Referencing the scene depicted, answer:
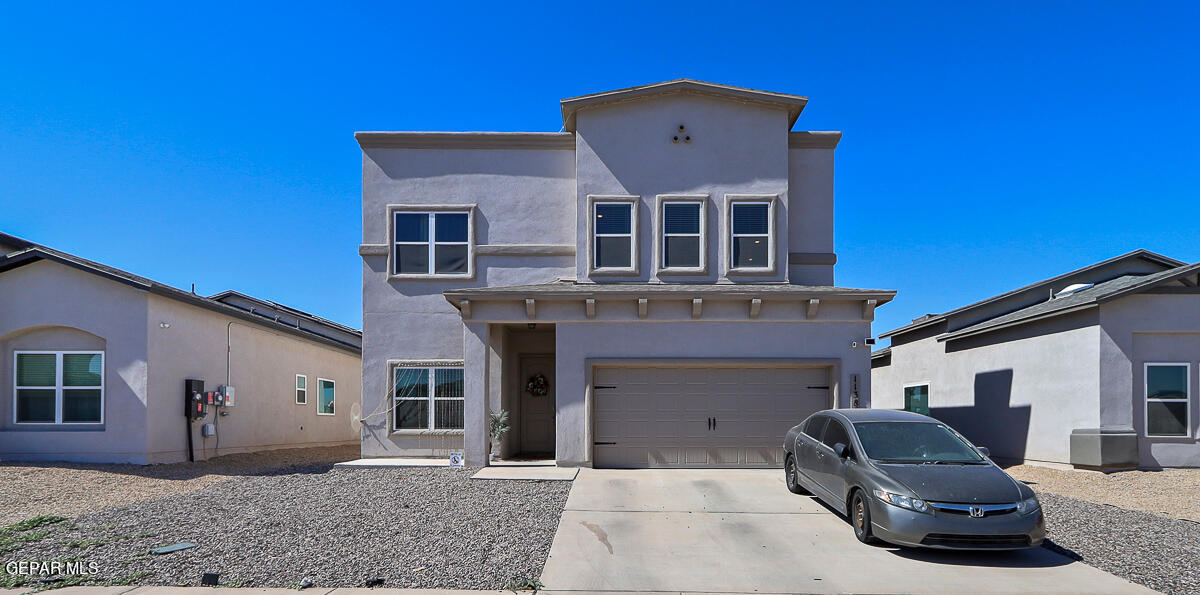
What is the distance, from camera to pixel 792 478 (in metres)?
11.6

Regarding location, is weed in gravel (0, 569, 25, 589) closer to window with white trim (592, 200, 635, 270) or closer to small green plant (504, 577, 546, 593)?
small green plant (504, 577, 546, 593)

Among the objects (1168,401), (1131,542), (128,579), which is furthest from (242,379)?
(1168,401)

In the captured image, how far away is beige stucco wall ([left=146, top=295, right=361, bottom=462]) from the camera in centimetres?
1473

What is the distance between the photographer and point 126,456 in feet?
46.1

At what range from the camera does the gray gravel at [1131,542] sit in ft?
23.6

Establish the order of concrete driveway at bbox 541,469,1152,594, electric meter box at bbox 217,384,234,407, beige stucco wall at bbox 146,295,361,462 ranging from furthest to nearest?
electric meter box at bbox 217,384,234,407 → beige stucco wall at bbox 146,295,361,462 → concrete driveway at bbox 541,469,1152,594

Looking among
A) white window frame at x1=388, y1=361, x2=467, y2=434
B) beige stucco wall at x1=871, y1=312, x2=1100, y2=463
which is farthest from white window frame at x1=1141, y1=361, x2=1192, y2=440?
white window frame at x1=388, y1=361, x2=467, y2=434

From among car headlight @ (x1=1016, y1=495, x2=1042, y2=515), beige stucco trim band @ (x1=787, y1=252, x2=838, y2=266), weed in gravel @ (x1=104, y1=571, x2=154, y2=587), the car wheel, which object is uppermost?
beige stucco trim band @ (x1=787, y1=252, x2=838, y2=266)

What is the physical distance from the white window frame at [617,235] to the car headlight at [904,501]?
8.69m

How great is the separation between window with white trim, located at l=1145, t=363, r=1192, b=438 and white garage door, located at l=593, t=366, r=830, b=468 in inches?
247

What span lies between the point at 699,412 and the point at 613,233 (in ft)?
14.1

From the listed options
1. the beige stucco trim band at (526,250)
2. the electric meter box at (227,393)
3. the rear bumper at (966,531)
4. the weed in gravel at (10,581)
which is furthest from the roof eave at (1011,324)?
the electric meter box at (227,393)

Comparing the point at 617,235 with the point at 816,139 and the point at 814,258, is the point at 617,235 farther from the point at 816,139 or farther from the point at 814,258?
the point at 816,139

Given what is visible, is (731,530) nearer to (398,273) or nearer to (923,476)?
(923,476)
